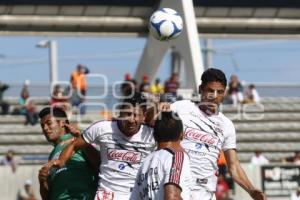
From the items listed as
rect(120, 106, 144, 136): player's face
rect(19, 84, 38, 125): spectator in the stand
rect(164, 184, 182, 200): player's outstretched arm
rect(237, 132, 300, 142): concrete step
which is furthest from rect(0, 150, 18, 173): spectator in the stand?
rect(164, 184, 182, 200): player's outstretched arm

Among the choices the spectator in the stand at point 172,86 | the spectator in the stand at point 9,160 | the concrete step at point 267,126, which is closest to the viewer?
the spectator in the stand at point 9,160

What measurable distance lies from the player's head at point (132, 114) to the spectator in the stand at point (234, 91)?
1836cm

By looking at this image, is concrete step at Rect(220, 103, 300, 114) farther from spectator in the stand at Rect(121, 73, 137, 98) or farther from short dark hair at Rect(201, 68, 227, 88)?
short dark hair at Rect(201, 68, 227, 88)

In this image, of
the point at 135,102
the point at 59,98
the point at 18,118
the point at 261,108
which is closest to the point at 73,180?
the point at 135,102

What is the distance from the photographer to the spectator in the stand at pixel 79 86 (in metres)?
25.8

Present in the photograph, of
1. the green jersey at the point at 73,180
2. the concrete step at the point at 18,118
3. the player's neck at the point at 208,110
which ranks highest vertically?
the concrete step at the point at 18,118

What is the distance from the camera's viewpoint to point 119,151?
30.0ft

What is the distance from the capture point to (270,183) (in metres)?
22.6

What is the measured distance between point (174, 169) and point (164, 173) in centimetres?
8

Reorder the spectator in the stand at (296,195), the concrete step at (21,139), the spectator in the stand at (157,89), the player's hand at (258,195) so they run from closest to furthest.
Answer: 1. the player's hand at (258,195)
2. the spectator in the stand at (296,195)
3. the spectator in the stand at (157,89)
4. the concrete step at (21,139)

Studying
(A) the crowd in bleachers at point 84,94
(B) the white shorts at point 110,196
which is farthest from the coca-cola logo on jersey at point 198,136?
(A) the crowd in bleachers at point 84,94

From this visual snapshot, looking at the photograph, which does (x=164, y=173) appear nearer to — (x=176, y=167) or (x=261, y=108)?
(x=176, y=167)

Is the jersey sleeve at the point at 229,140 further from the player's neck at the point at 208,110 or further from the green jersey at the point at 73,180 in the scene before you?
the green jersey at the point at 73,180

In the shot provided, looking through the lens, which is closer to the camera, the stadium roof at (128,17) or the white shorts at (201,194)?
the white shorts at (201,194)
